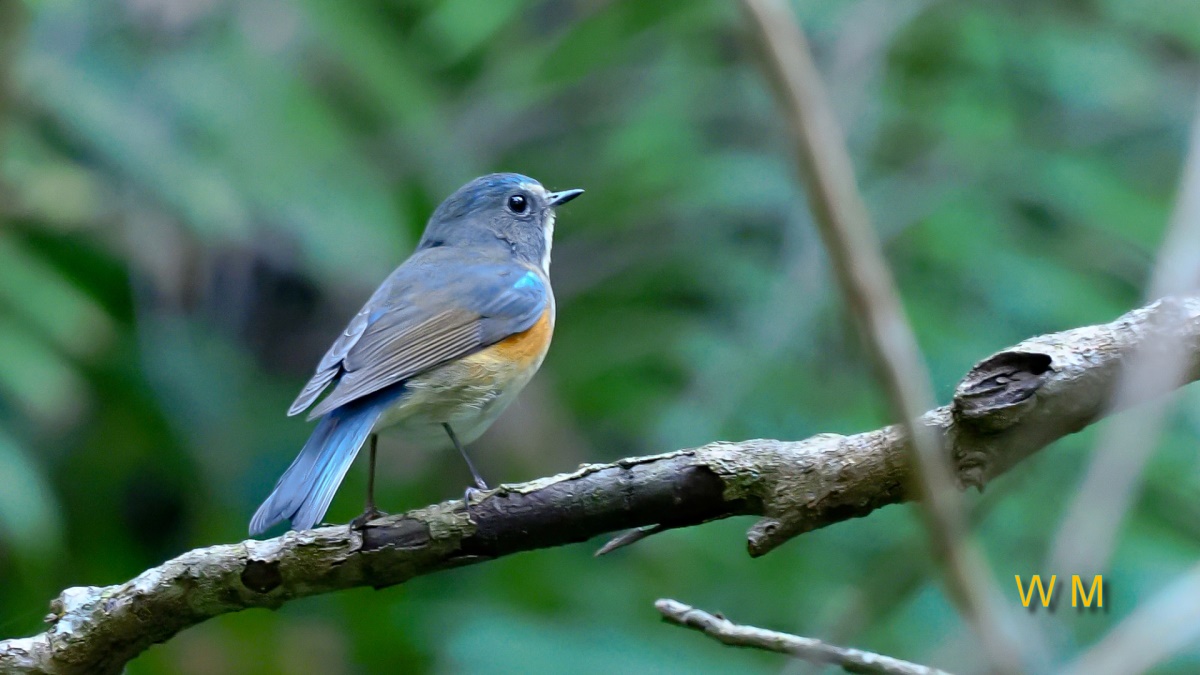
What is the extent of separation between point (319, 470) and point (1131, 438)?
6.81ft

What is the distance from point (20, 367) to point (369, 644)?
1.67m

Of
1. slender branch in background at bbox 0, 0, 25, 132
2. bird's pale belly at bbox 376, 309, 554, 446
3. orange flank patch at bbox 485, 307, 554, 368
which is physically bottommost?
bird's pale belly at bbox 376, 309, 554, 446

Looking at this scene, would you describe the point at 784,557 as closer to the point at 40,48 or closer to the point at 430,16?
the point at 430,16

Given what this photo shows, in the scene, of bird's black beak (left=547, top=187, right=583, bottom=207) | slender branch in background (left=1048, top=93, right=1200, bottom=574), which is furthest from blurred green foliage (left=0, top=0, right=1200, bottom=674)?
slender branch in background (left=1048, top=93, right=1200, bottom=574)

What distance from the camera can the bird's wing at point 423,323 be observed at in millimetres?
3141

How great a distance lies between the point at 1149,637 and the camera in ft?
3.24

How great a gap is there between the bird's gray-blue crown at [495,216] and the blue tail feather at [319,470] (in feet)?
3.69

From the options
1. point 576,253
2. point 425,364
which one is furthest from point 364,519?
point 576,253

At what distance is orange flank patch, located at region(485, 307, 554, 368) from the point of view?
133 inches

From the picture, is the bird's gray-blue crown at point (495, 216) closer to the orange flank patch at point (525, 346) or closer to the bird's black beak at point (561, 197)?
the bird's black beak at point (561, 197)

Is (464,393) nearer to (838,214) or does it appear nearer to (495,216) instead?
(495,216)

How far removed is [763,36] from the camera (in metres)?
0.74

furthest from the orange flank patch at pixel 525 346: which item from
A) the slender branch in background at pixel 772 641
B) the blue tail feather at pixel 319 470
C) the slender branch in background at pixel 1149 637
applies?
the slender branch in background at pixel 1149 637

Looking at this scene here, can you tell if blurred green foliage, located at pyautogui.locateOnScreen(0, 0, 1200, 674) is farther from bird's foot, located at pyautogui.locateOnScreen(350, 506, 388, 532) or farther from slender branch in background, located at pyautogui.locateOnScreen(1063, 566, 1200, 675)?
slender branch in background, located at pyautogui.locateOnScreen(1063, 566, 1200, 675)
